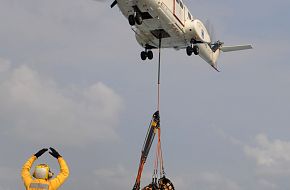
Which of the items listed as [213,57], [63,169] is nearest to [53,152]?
[63,169]

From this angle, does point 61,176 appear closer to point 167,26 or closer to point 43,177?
point 43,177

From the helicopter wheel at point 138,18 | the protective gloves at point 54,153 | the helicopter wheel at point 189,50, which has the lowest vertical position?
the protective gloves at point 54,153

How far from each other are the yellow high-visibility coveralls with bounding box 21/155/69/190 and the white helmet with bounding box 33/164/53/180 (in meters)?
0.07

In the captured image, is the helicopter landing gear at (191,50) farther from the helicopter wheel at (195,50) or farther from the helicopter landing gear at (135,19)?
the helicopter landing gear at (135,19)

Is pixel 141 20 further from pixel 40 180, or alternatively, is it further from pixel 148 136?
pixel 40 180

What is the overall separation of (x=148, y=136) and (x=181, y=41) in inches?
619

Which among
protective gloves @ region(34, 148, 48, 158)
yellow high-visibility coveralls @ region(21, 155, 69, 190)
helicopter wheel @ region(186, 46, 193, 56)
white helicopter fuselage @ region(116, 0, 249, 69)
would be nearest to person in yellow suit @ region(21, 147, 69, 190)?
yellow high-visibility coveralls @ region(21, 155, 69, 190)

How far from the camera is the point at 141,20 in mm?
26562

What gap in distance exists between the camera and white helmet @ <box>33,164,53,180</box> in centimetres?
838

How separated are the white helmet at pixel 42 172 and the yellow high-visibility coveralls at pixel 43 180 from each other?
7 centimetres

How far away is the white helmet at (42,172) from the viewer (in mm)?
8375

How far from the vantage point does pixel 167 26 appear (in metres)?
28.2

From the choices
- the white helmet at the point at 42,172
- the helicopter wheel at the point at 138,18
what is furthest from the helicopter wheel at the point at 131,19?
the white helmet at the point at 42,172

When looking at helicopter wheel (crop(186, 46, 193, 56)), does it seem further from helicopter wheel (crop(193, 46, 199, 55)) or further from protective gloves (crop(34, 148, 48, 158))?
protective gloves (crop(34, 148, 48, 158))
